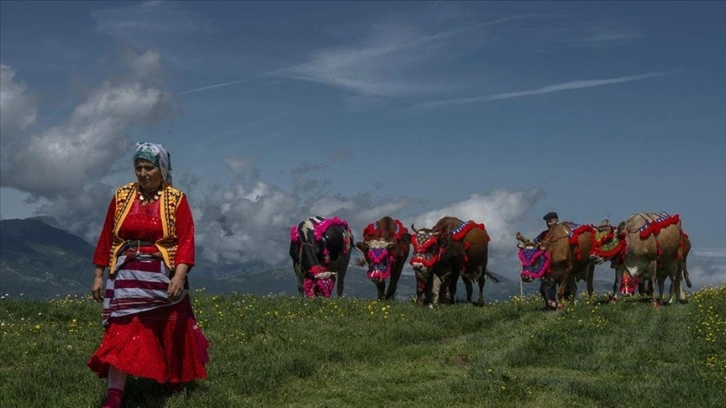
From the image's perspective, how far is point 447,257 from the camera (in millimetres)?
22156

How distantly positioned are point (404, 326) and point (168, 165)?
7.68m

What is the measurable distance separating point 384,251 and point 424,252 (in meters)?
1.84

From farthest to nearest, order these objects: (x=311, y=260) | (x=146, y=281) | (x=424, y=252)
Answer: (x=311, y=260)
(x=424, y=252)
(x=146, y=281)

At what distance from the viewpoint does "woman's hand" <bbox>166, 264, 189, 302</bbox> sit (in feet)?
27.7

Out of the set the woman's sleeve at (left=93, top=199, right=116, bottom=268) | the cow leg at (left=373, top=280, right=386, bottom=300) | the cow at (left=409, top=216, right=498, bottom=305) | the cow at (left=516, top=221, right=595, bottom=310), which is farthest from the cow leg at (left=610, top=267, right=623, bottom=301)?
the woman's sleeve at (left=93, top=199, right=116, bottom=268)

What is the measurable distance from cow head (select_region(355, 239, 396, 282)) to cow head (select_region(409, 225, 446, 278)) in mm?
1579

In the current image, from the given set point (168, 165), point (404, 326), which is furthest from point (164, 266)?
point (404, 326)

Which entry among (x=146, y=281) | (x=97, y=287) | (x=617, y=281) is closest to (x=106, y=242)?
(x=97, y=287)

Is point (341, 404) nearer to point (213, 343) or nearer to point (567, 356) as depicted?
point (213, 343)

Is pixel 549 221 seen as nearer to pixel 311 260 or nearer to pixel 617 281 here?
pixel 617 281

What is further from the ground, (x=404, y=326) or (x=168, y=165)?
(x=168, y=165)

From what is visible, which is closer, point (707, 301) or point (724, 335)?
point (724, 335)

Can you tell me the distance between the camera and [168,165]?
904 centimetres

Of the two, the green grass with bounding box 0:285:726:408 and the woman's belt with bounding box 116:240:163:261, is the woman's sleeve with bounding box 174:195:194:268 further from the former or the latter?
the green grass with bounding box 0:285:726:408
